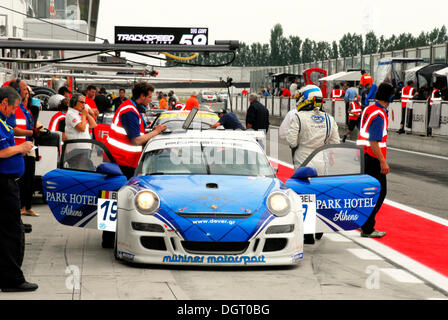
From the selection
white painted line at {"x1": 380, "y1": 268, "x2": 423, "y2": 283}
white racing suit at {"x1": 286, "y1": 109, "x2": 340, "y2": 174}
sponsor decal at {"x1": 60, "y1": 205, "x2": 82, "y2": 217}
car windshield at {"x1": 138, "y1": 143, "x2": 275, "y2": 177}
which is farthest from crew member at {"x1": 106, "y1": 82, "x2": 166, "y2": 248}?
white painted line at {"x1": 380, "y1": 268, "x2": 423, "y2": 283}

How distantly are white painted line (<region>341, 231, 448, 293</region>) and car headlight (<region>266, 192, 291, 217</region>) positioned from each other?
53.8 inches

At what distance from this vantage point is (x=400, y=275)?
7711 millimetres

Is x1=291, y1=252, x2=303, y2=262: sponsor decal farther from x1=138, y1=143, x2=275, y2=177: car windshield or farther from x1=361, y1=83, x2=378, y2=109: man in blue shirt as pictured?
x1=361, y1=83, x2=378, y2=109: man in blue shirt

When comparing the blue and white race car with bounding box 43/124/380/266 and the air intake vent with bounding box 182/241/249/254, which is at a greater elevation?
the blue and white race car with bounding box 43/124/380/266

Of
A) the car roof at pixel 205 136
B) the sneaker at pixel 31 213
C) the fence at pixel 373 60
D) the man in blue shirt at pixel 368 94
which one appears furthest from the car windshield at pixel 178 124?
the fence at pixel 373 60

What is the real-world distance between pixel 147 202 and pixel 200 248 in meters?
0.65

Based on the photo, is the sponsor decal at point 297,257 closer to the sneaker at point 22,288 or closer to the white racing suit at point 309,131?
the white racing suit at point 309,131

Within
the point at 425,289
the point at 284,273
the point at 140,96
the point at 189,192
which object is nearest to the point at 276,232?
the point at 284,273

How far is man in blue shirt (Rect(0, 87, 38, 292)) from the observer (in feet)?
22.0

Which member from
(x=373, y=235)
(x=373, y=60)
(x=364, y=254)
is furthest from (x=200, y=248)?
(x=373, y=60)

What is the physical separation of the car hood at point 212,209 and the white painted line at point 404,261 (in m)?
1.52

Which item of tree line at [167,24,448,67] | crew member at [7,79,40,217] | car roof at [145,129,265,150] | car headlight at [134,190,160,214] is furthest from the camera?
tree line at [167,24,448,67]
